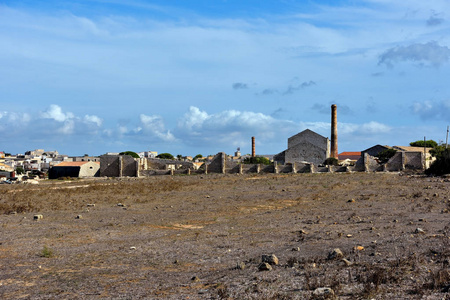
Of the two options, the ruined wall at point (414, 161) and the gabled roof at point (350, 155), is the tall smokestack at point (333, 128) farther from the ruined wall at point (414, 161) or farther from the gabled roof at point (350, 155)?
the gabled roof at point (350, 155)

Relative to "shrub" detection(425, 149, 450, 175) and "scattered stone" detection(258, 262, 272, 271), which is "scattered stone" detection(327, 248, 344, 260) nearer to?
"scattered stone" detection(258, 262, 272, 271)

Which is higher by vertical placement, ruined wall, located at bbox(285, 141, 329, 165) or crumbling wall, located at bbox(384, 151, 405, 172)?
ruined wall, located at bbox(285, 141, 329, 165)

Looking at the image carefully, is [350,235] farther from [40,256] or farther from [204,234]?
[40,256]

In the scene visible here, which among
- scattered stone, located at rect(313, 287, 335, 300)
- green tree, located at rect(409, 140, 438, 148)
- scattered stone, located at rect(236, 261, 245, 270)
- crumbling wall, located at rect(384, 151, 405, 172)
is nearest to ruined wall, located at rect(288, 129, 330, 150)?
crumbling wall, located at rect(384, 151, 405, 172)

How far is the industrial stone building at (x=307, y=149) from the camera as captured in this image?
248ft

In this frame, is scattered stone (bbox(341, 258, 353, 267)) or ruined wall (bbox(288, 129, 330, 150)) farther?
ruined wall (bbox(288, 129, 330, 150))

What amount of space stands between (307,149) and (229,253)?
6816 centimetres

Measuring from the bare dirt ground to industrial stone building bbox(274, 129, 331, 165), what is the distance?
5862 cm

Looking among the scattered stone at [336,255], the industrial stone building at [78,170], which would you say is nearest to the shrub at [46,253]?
the scattered stone at [336,255]

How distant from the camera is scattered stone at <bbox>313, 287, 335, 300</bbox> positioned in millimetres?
6004

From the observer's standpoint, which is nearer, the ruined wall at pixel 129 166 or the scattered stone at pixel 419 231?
the scattered stone at pixel 419 231

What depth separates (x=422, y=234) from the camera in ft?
33.2

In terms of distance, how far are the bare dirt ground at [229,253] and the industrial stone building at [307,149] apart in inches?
2308

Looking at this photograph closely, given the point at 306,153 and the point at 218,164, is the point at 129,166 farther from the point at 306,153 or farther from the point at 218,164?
the point at 306,153
